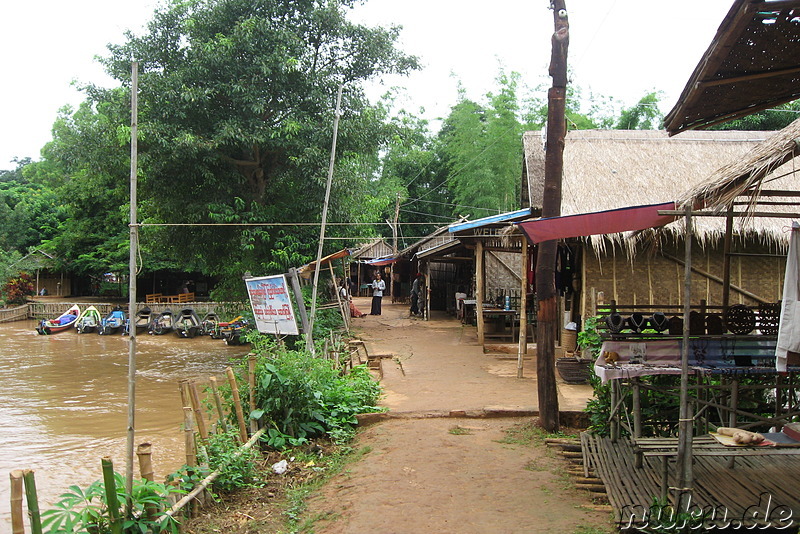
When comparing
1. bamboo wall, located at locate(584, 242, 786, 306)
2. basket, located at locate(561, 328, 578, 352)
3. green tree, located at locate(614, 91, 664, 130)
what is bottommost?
basket, located at locate(561, 328, 578, 352)

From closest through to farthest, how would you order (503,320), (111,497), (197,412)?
(111,497) < (197,412) < (503,320)

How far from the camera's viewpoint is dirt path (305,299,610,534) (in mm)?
4656

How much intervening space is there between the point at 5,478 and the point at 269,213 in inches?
367

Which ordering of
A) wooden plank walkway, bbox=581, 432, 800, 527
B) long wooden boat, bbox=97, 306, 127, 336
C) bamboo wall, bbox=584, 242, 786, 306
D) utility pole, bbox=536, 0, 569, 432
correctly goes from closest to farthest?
wooden plank walkway, bbox=581, 432, 800, 527 < utility pole, bbox=536, 0, 569, 432 < bamboo wall, bbox=584, 242, 786, 306 < long wooden boat, bbox=97, 306, 127, 336

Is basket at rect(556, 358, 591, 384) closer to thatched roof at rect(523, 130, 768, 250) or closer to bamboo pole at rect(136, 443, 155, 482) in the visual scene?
thatched roof at rect(523, 130, 768, 250)

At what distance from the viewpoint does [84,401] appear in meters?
13.1

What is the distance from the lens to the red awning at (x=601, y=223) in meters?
4.67

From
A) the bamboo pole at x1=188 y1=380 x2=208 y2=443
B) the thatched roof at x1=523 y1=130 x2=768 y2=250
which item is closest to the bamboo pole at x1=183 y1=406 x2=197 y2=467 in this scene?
the bamboo pole at x1=188 y1=380 x2=208 y2=443

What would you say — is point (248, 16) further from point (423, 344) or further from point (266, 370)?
point (266, 370)

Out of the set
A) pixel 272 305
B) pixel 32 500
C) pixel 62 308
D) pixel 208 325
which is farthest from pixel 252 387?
pixel 62 308

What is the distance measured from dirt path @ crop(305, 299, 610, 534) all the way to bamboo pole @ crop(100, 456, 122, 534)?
1450 millimetres

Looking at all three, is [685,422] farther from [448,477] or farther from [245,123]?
[245,123]

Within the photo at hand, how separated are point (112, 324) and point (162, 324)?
2.27 m

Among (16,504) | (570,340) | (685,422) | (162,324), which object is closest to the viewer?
(16,504)
